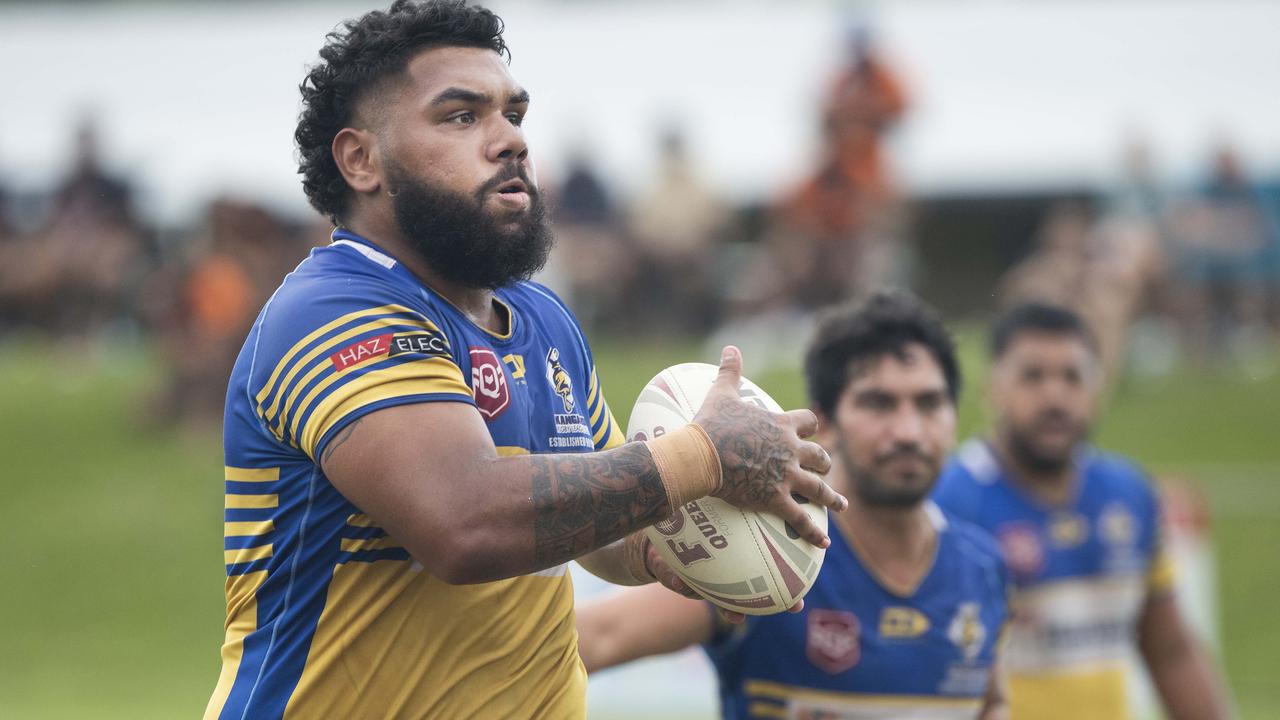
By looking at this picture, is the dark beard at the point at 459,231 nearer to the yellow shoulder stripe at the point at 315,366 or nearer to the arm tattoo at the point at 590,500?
the yellow shoulder stripe at the point at 315,366

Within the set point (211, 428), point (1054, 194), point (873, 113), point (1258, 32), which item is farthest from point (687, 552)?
point (1258, 32)

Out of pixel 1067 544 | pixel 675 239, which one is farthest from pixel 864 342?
pixel 675 239

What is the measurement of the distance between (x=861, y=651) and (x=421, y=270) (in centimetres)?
192

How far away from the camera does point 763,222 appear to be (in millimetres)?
18953

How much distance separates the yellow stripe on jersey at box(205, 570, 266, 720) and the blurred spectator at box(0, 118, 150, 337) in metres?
13.6

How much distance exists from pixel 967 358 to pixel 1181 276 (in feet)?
9.30

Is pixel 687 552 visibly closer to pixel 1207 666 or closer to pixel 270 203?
pixel 1207 666

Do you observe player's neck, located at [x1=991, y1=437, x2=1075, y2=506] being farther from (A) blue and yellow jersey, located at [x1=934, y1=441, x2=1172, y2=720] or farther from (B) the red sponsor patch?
(B) the red sponsor patch

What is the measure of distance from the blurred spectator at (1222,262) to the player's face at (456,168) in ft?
44.2

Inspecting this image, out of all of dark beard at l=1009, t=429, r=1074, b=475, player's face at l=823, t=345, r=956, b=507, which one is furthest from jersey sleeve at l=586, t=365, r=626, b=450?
dark beard at l=1009, t=429, r=1074, b=475

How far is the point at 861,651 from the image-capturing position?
14.9 feet

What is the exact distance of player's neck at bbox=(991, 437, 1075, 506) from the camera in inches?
249

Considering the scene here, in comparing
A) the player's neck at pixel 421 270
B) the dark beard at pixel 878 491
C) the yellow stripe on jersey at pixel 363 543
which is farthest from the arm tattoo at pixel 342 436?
the dark beard at pixel 878 491

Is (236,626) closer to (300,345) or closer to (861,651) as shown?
(300,345)
